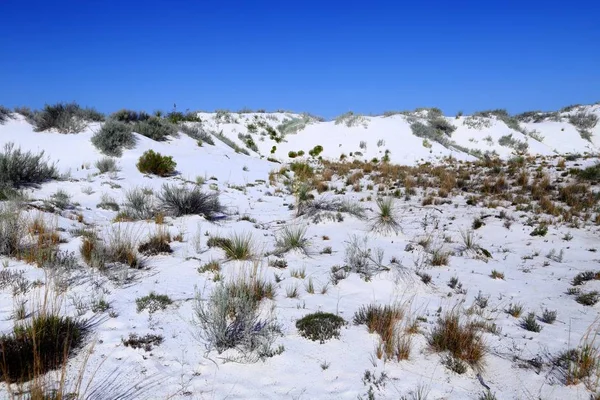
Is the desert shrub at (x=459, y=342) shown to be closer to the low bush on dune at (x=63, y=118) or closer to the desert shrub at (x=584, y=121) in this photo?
the low bush on dune at (x=63, y=118)

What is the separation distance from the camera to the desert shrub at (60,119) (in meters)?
15.1

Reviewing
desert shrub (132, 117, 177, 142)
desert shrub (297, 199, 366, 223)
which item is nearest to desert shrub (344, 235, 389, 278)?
desert shrub (297, 199, 366, 223)

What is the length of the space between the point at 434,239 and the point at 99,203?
26.0 feet

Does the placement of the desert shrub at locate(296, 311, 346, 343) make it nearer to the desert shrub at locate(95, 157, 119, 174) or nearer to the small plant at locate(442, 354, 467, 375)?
the small plant at locate(442, 354, 467, 375)

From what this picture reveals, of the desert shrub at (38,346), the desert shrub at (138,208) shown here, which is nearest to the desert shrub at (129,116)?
the desert shrub at (138,208)

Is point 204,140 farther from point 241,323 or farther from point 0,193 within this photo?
point 241,323

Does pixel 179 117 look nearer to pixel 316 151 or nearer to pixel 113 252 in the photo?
pixel 316 151

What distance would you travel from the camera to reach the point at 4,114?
1508 cm

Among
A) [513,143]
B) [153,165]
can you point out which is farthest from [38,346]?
[513,143]

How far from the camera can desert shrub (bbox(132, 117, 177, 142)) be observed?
17062 millimetres

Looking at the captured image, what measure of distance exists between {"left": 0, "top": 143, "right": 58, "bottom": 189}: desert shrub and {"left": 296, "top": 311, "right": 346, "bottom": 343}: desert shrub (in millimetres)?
8377

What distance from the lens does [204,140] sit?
20.1 m

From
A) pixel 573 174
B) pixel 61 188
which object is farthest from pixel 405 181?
pixel 61 188

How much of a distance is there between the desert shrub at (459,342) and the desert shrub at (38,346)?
3046mm
